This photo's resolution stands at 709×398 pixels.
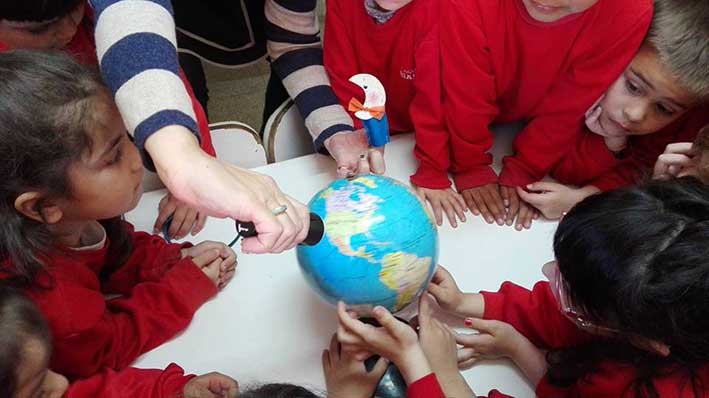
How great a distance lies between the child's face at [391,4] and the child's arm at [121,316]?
2.38 feet

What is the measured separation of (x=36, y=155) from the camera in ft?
3.70

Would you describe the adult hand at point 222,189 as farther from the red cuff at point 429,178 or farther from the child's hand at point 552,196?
the child's hand at point 552,196

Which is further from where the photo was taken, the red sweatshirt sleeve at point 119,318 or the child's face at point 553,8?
the child's face at point 553,8

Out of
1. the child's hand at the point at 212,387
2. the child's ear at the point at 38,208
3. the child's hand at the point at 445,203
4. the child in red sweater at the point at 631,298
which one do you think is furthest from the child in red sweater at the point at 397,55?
the child's ear at the point at 38,208

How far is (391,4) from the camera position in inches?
59.9

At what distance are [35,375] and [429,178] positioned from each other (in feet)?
3.33

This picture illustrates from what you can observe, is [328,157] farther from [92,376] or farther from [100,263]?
[92,376]

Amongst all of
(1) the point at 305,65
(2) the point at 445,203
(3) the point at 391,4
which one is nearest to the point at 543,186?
(2) the point at 445,203

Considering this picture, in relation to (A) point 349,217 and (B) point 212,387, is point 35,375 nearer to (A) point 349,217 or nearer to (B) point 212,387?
(B) point 212,387

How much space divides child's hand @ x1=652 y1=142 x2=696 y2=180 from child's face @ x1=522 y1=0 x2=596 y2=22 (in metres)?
0.39

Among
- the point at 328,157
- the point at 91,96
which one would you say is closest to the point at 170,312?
the point at 91,96

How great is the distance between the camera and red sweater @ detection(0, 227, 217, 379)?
46.5 inches

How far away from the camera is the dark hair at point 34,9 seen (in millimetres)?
1311

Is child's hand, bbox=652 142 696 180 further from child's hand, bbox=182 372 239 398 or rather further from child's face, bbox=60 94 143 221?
child's face, bbox=60 94 143 221
